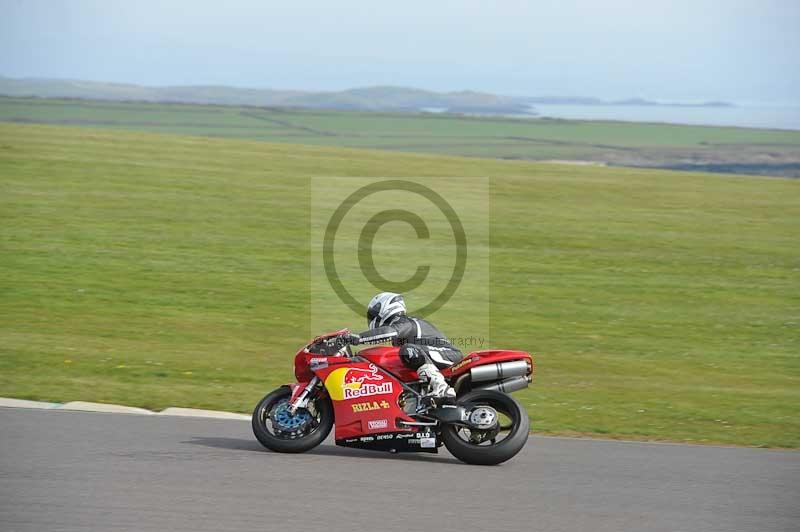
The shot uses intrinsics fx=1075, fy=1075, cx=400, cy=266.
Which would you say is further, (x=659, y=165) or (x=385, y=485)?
(x=659, y=165)

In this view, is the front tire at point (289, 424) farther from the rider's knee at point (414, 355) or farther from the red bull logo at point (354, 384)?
the rider's knee at point (414, 355)

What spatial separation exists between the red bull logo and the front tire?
0.58 feet

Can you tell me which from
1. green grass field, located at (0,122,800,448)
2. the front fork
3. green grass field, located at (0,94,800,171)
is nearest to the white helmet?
the front fork

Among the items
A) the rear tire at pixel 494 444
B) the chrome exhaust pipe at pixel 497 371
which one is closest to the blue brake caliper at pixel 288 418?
the rear tire at pixel 494 444

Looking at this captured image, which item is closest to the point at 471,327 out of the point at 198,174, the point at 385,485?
the point at 385,485

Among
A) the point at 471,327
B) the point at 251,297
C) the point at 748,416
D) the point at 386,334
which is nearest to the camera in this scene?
the point at 386,334

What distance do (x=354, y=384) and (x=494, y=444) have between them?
4.20 ft

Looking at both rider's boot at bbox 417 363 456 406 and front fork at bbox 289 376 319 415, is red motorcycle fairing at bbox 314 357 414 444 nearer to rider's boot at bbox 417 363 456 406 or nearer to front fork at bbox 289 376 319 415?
front fork at bbox 289 376 319 415

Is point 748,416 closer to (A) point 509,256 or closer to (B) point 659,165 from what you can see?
(A) point 509,256

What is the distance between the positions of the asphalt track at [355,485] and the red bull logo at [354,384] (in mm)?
531

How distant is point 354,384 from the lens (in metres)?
9.05

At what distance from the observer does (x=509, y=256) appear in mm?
23078

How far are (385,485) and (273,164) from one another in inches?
1099

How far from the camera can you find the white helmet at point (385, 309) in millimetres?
9039
